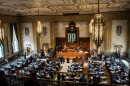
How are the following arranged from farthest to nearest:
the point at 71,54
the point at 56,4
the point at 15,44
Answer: the point at 15,44, the point at 71,54, the point at 56,4

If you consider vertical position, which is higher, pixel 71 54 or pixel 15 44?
pixel 15 44

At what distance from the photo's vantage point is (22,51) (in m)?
25.6

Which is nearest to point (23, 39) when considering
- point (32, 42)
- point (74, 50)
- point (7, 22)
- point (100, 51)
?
point (32, 42)

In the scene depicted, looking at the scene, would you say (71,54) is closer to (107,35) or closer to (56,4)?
(107,35)

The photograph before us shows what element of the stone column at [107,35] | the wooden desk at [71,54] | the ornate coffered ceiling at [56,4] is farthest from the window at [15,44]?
the stone column at [107,35]

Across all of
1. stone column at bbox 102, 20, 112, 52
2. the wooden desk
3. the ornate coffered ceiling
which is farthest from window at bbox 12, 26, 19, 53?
stone column at bbox 102, 20, 112, 52

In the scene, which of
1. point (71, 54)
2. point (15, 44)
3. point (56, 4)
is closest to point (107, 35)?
point (71, 54)

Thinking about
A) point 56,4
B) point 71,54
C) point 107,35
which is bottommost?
point 71,54

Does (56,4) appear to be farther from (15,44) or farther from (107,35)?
(15,44)

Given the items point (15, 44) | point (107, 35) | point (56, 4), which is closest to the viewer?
point (56, 4)

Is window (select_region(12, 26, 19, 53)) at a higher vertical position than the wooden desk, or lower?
higher

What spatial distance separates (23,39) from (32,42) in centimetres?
167

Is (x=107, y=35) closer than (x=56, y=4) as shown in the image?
No

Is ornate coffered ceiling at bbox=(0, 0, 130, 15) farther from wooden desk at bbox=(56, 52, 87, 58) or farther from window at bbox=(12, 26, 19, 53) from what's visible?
wooden desk at bbox=(56, 52, 87, 58)
